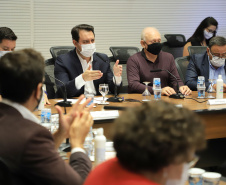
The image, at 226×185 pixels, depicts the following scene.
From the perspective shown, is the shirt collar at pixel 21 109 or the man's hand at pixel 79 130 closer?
the shirt collar at pixel 21 109

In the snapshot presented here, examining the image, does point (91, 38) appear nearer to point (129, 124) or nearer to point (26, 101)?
point (26, 101)

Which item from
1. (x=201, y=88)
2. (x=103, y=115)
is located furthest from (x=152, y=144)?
(x=201, y=88)

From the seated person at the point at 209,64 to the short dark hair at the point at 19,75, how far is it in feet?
9.73

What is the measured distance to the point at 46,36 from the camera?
5707 mm

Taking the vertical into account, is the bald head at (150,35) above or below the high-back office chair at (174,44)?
above

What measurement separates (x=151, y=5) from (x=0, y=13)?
242 centimetres

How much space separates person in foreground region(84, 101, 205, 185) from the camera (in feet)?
3.11

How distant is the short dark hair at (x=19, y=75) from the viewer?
140 cm

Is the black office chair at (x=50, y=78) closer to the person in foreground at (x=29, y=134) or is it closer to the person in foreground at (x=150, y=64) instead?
the person in foreground at (x=150, y=64)

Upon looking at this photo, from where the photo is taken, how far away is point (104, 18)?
19.6 feet

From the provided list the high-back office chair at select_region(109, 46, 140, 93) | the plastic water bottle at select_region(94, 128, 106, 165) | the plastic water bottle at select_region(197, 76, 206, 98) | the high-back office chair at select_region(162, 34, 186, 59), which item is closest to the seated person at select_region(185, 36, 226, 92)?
the plastic water bottle at select_region(197, 76, 206, 98)

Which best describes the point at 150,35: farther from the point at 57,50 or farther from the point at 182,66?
the point at 57,50

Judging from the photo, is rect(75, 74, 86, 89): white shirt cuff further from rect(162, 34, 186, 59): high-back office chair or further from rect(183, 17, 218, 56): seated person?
rect(162, 34, 186, 59): high-back office chair

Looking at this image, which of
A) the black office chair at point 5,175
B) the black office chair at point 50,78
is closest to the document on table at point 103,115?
the black office chair at point 50,78
